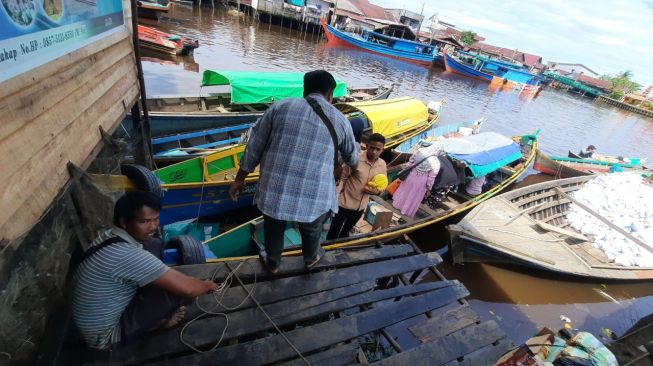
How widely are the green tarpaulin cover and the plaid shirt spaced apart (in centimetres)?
693

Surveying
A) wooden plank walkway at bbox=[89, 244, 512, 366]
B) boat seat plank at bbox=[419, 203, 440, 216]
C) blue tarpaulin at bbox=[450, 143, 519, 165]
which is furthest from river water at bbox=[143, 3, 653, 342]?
wooden plank walkway at bbox=[89, 244, 512, 366]

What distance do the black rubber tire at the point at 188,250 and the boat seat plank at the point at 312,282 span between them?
1.40ft

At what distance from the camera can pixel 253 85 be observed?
361 inches

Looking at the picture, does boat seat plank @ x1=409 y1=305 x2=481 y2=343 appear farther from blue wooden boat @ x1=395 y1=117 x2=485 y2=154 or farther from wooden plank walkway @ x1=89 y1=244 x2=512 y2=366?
blue wooden boat @ x1=395 y1=117 x2=485 y2=154

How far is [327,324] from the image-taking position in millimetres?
3061

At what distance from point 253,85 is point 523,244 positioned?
8007mm

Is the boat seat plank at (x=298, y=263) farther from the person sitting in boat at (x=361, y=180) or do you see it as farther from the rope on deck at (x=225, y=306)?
the person sitting in boat at (x=361, y=180)

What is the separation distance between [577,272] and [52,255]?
27.3 ft

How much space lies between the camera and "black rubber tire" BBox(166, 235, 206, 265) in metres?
3.13

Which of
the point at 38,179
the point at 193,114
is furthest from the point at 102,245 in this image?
the point at 193,114

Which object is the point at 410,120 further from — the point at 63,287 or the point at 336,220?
the point at 63,287

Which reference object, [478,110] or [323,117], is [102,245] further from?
[478,110]

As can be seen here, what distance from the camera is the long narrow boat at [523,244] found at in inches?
245

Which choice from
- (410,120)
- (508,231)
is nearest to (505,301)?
(508,231)
